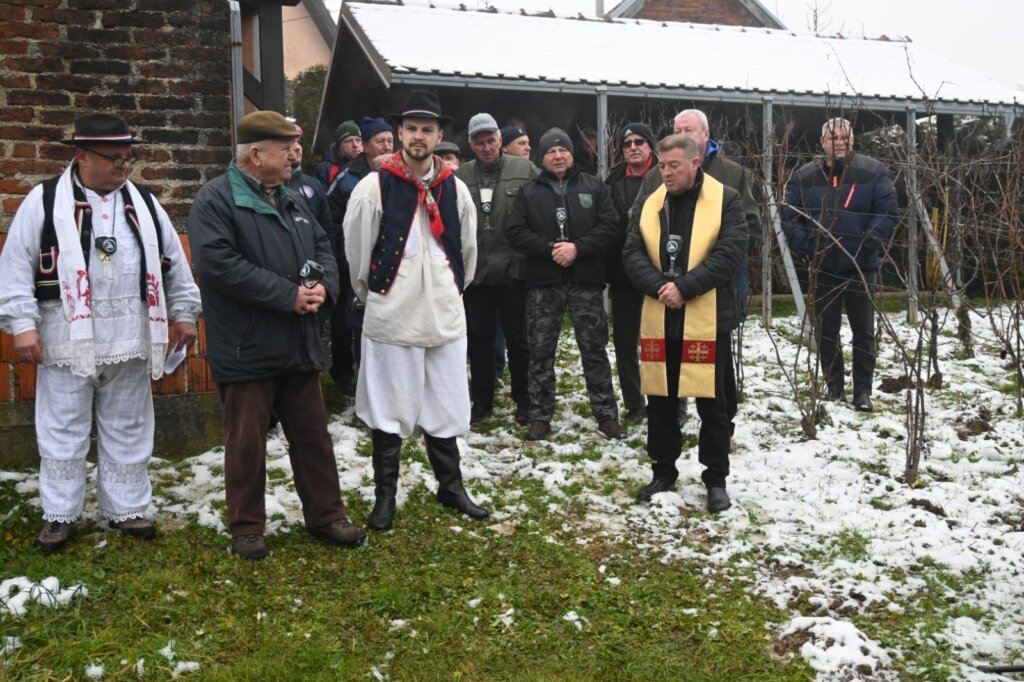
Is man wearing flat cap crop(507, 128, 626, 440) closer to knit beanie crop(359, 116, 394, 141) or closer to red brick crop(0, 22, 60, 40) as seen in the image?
knit beanie crop(359, 116, 394, 141)

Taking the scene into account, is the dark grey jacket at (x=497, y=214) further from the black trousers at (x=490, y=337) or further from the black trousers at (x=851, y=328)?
the black trousers at (x=851, y=328)

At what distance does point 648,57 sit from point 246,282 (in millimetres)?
9234

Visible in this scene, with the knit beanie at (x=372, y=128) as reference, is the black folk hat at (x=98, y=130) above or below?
below

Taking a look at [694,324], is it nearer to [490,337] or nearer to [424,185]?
[424,185]

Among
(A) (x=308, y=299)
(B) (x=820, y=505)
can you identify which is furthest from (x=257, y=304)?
(B) (x=820, y=505)

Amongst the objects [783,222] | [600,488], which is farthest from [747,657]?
[783,222]

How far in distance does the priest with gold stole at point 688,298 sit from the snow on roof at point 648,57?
5764mm

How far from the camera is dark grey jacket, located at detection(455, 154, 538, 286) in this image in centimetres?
686

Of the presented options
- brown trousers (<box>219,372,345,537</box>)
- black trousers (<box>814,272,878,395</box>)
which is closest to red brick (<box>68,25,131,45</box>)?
brown trousers (<box>219,372,345,537</box>)

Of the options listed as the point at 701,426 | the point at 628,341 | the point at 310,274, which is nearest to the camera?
the point at 310,274

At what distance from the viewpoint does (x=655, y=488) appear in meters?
5.46

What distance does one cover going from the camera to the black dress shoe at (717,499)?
17.3 feet

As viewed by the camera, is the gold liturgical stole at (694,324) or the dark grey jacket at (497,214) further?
the dark grey jacket at (497,214)

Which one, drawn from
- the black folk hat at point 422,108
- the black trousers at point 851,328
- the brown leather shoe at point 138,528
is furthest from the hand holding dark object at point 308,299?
the black trousers at point 851,328
